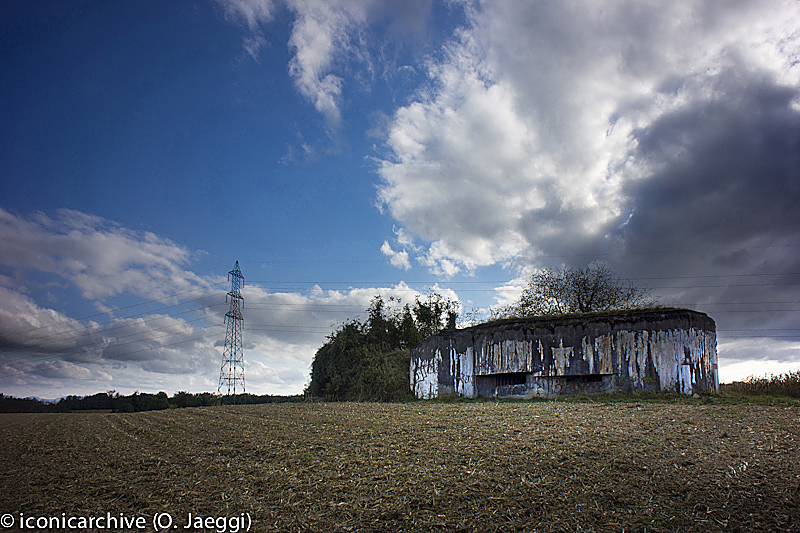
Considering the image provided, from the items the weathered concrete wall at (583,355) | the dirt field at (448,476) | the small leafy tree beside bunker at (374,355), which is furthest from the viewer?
the small leafy tree beside bunker at (374,355)

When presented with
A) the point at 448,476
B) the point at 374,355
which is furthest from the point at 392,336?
the point at 448,476

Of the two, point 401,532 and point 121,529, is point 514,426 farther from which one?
point 121,529

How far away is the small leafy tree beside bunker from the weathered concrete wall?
13.8ft

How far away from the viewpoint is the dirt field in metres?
4.73

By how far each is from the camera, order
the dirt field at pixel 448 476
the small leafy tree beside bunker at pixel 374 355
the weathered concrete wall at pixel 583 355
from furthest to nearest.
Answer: the small leafy tree beside bunker at pixel 374 355 < the weathered concrete wall at pixel 583 355 < the dirt field at pixel 448 476

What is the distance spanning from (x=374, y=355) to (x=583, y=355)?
13.1m

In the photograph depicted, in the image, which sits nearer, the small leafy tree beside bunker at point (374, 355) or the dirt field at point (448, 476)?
the dirt field at point (448, 476)

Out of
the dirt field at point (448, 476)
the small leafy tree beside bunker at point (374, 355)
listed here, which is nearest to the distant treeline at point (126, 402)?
the small leafy tree beside bunker at point (374, 355)

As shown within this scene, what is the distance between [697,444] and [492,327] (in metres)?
14.2

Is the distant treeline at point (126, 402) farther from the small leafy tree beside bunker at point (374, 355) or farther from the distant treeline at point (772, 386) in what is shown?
the distant treeline at point (772, 386)

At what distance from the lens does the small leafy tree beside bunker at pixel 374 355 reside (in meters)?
25.5

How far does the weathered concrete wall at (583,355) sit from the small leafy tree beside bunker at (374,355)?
421cm

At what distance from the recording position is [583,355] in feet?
60.1

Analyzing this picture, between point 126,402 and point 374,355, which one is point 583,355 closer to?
point 374,355
